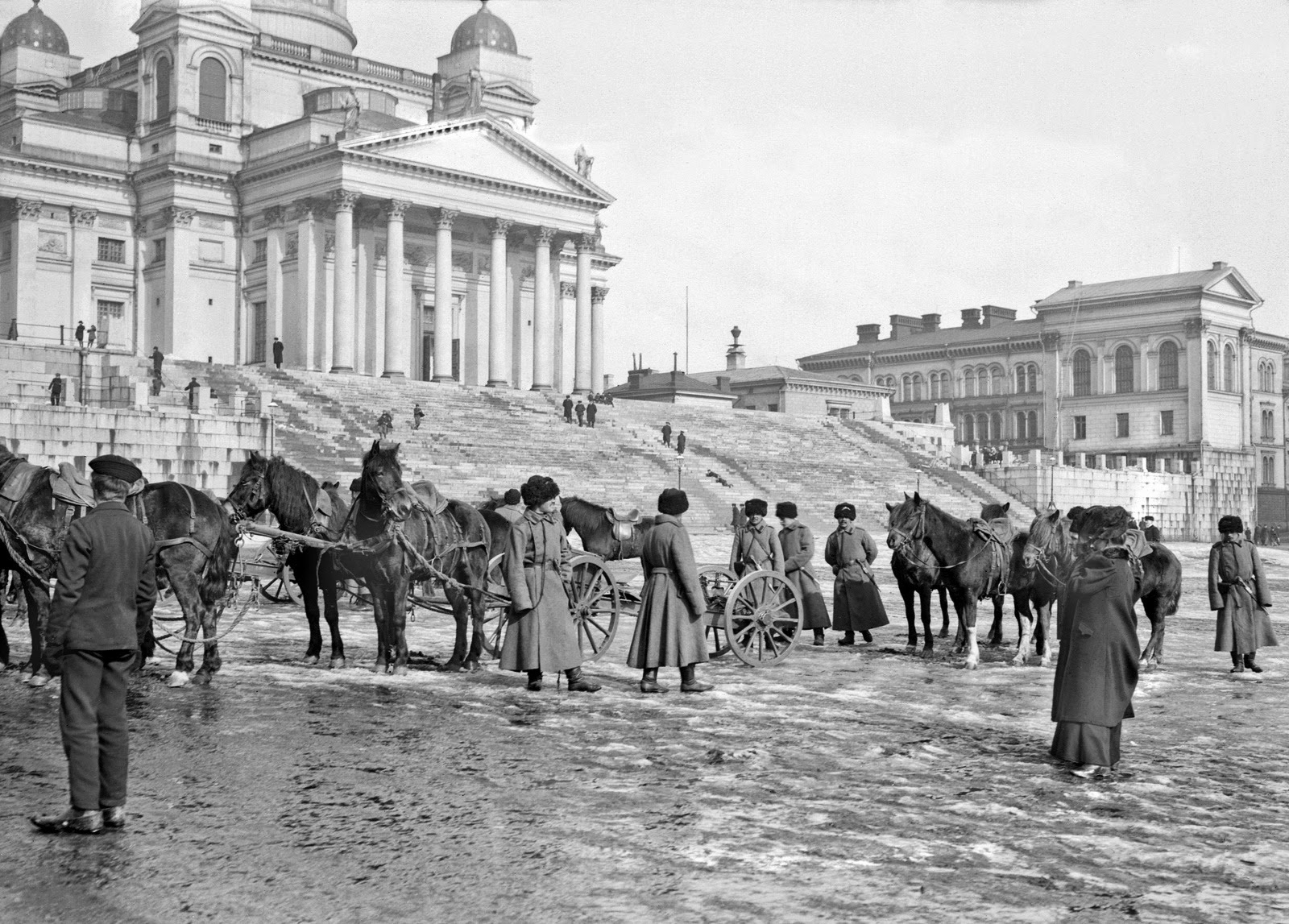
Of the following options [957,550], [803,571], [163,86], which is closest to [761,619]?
[803,571]

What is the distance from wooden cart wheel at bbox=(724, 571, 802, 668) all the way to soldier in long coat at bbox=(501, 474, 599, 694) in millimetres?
2437

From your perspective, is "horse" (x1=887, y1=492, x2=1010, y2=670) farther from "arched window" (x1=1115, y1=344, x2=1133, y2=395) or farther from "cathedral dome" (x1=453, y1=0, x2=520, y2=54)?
"arched window" (x1=1115, y1=344, x2=1133, y2=395)

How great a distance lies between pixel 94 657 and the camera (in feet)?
24.8

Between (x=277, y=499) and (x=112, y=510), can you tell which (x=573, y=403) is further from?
(x=112, y=510)

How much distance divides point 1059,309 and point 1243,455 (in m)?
13.5

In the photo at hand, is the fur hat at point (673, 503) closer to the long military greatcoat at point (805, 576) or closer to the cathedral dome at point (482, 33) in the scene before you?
the long military greatcoat at point (805, 576)

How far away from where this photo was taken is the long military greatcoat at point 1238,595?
14.6 metres

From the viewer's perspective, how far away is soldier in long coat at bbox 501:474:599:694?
40.4 ft

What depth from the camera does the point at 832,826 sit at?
7930mm

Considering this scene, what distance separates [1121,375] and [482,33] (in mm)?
42468

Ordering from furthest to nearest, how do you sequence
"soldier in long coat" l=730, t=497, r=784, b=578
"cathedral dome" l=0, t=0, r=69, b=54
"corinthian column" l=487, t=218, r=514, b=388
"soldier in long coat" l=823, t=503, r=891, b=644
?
"cathedral dome" l=0, t=0, r=69, b=54, "corinthian column" l=487, t=218, r=514, b=388, "soldier in long coat" l=823, t=503, r=891, b=644, "soldier in long coat" l=730, t=497, r=784, b=578

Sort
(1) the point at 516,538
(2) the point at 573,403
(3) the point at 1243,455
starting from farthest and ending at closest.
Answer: (3) the point at 1243,455 < (2) the point at 573,403 < (1) the point at 516,538

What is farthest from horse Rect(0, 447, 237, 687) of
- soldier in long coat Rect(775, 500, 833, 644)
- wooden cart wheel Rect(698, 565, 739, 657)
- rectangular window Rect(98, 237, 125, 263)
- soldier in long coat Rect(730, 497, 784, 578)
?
rectangular window Rect(98, 237, 125, 263)

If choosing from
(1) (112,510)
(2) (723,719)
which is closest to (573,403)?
(2) (723,719)
